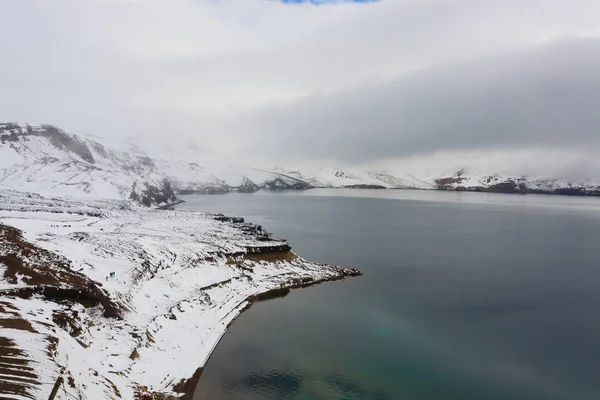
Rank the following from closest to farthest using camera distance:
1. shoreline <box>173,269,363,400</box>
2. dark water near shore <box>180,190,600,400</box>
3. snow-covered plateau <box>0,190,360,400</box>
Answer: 1. snow-covered plateau <box>0,190,360,400</box>
2. shoreline <box>173,269,363,400</box>
3. dark water near shore <box>180,190,600,400</box>

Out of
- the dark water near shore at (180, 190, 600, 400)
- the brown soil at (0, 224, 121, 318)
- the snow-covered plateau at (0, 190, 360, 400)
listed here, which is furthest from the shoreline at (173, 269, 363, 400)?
the brown soil at (0, 224, 121, 318)

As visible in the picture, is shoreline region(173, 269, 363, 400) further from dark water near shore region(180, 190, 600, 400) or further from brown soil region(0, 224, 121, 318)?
brown soil region(0, 224, 121, 318)

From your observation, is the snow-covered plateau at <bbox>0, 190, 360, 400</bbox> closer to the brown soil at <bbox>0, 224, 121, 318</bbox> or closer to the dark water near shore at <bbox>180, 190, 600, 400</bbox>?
the brown soil at <bbox>0, 224, 121, 318</bbox>

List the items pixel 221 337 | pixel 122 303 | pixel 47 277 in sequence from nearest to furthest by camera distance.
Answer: pixel 47 277
pixel 122 303
pixel 221 337

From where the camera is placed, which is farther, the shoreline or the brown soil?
the brown soil

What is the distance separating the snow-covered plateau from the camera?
17328 mm

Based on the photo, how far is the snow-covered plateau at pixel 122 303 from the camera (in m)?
17.3

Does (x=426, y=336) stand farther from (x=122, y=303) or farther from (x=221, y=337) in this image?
(x=122, y=303)

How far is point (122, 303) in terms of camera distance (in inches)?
1208

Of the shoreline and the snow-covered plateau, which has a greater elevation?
the snow-covered plateau

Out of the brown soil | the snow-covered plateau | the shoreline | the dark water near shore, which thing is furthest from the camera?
the brown soil

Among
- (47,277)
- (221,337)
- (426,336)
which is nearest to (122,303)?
(47,277)

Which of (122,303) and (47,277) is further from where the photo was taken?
(122,303)

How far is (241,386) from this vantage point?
2353 cm
